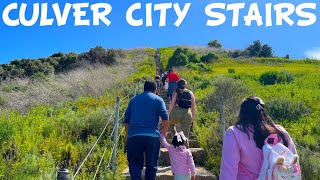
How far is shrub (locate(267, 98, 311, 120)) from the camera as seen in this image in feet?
48.5

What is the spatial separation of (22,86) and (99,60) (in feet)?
80.6

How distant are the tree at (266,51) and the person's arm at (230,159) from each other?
199 ft

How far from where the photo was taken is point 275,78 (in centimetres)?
2777

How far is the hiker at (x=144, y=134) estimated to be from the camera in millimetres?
6023

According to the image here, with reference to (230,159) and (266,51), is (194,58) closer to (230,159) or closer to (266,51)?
(266,51)

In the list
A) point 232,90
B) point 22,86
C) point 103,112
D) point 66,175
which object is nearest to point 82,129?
point 103,112

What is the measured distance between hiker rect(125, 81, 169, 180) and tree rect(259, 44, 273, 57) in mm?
57677

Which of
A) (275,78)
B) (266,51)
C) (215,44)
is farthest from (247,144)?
(215,44)

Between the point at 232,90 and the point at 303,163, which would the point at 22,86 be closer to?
the point at 232,90

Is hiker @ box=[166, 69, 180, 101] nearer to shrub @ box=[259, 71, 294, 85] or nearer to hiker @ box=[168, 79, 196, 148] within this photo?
hiker @ box=[168, 79, 196, 148]

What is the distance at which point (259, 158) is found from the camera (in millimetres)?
3061

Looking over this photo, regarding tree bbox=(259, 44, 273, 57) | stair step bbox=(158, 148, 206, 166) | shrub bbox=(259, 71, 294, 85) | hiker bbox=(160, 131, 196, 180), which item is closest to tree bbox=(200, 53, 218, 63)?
tree bbox=(259, 44, 273, 57)

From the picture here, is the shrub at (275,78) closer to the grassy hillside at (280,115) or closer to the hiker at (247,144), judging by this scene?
the grassy hillside at (280,115)

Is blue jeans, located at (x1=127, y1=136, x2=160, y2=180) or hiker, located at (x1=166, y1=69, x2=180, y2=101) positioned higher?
hiker, located at (x1=166, y1=69, x2=180, y2=101)
